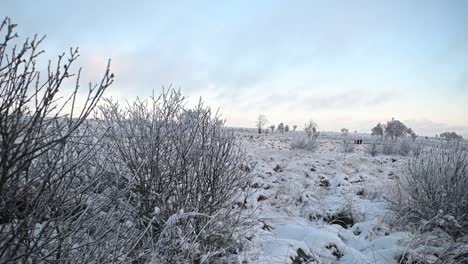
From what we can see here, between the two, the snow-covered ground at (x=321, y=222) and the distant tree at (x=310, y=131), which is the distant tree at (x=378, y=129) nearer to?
the distant tree at (x=310, y=131)

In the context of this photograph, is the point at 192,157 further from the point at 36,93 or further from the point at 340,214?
the point at 340,214

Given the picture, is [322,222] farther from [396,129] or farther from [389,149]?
[396,129]

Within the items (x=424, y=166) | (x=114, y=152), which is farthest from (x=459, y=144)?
(x=114, y=152)

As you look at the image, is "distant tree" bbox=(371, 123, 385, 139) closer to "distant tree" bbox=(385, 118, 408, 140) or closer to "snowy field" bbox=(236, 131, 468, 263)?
"distant tree" bbox=(385, 118, 408, 140)

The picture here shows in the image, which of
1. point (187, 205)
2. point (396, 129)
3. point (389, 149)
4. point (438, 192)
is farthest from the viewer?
point (396, 129)

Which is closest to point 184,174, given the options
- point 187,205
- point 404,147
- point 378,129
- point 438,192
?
point 187,205

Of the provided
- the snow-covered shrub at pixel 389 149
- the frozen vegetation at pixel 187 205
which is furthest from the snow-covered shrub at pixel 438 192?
the snow-covered shrub at pixel 389 149

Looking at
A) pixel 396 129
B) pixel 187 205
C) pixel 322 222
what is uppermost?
pixel 396 129

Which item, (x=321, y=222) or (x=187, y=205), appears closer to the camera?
(x=187, y=205)

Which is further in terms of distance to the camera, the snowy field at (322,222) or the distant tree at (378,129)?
the distant tree at (378,129)

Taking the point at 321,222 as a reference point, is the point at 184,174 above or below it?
above

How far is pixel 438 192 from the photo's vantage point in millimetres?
4938

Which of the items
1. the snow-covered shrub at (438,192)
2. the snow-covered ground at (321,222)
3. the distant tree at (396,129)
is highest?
the distant tree at (396,129)

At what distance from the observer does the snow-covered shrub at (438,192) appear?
4.61 meters
